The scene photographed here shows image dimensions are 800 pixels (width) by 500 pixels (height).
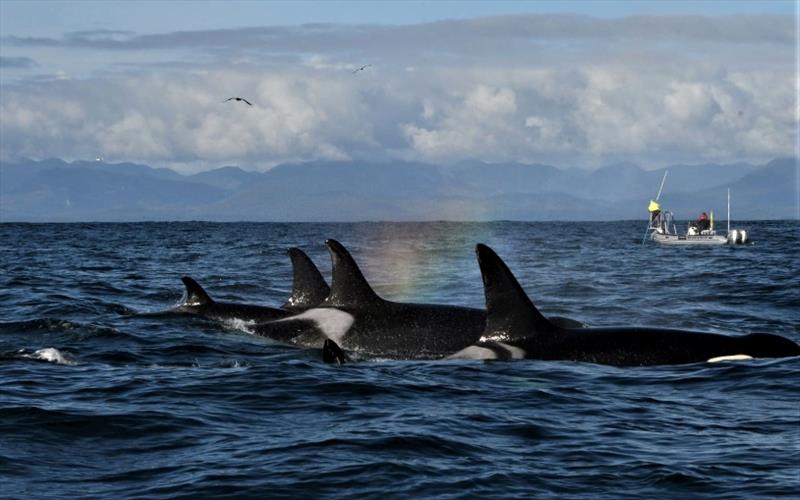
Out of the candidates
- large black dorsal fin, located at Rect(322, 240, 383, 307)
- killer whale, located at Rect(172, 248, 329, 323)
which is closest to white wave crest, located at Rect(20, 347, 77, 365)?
killer whale, located at Rect(172, 248, 329, 323)

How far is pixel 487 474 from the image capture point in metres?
9.56

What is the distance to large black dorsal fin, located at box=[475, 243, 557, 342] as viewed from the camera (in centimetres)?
1428

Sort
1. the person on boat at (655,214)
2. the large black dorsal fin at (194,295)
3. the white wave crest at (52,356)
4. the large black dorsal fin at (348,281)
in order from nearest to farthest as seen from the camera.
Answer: the white wave crest at (52,356) → the large black dorsal fin at (348,281) → the large black dorsal fin at (194,295) → the person on boat at (655,214)

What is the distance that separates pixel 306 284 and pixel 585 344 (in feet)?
19.8

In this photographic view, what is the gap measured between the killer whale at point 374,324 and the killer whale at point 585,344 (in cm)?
109

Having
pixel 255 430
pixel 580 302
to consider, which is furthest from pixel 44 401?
pixel 580 302

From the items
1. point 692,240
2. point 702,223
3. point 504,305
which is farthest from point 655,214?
point 504,305

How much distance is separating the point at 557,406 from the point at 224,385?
13.0ft

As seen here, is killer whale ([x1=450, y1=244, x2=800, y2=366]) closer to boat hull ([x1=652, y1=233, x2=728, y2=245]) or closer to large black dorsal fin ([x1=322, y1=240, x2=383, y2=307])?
large black dorsal fin ([x1=322, y1=240, x2=383, y2=307])

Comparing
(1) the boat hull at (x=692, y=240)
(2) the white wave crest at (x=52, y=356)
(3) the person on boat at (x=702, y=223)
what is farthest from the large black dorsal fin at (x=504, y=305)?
(3) the person on boat at (x=702, y=223)

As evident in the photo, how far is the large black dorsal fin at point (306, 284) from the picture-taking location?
19.6 metres

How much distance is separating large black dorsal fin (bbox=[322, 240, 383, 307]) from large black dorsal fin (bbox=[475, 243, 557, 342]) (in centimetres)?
271

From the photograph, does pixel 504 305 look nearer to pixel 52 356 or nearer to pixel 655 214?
pixel 52 356

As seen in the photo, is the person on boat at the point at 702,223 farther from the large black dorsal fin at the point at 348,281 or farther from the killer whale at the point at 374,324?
the large black dorsal fin at the point at 348,281
